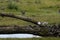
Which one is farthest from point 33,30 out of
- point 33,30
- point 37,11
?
point 37,11

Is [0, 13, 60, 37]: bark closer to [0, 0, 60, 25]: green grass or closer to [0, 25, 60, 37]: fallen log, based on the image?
[0, 25, 60, 37]: fallen log

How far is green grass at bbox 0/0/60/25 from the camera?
1817 cm

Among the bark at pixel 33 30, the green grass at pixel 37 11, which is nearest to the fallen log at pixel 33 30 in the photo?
the bark at pixel 33 30

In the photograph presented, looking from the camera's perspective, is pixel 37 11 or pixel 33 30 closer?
pixel 33 30

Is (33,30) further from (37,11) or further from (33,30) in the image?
(37,11)

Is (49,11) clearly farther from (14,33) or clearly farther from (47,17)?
(14,33)

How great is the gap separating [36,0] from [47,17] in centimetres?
649

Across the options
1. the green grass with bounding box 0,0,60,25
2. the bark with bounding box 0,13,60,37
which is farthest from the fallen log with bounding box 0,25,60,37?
the green grass with bounding box 0,0,60,25

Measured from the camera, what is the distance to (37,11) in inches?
856

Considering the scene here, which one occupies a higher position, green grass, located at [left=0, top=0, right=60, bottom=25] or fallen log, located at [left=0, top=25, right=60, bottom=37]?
fallen log, located at [left=0, top=25, right=60, bottom=37]

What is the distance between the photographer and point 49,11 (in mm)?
21719

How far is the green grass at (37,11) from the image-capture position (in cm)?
1817

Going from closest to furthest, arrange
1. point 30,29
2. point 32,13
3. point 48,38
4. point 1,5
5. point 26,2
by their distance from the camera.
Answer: point 30,29
point 48,38
point 32,13
point 1,5
point 26,2

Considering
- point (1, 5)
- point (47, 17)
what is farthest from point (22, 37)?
point (1, 5)
